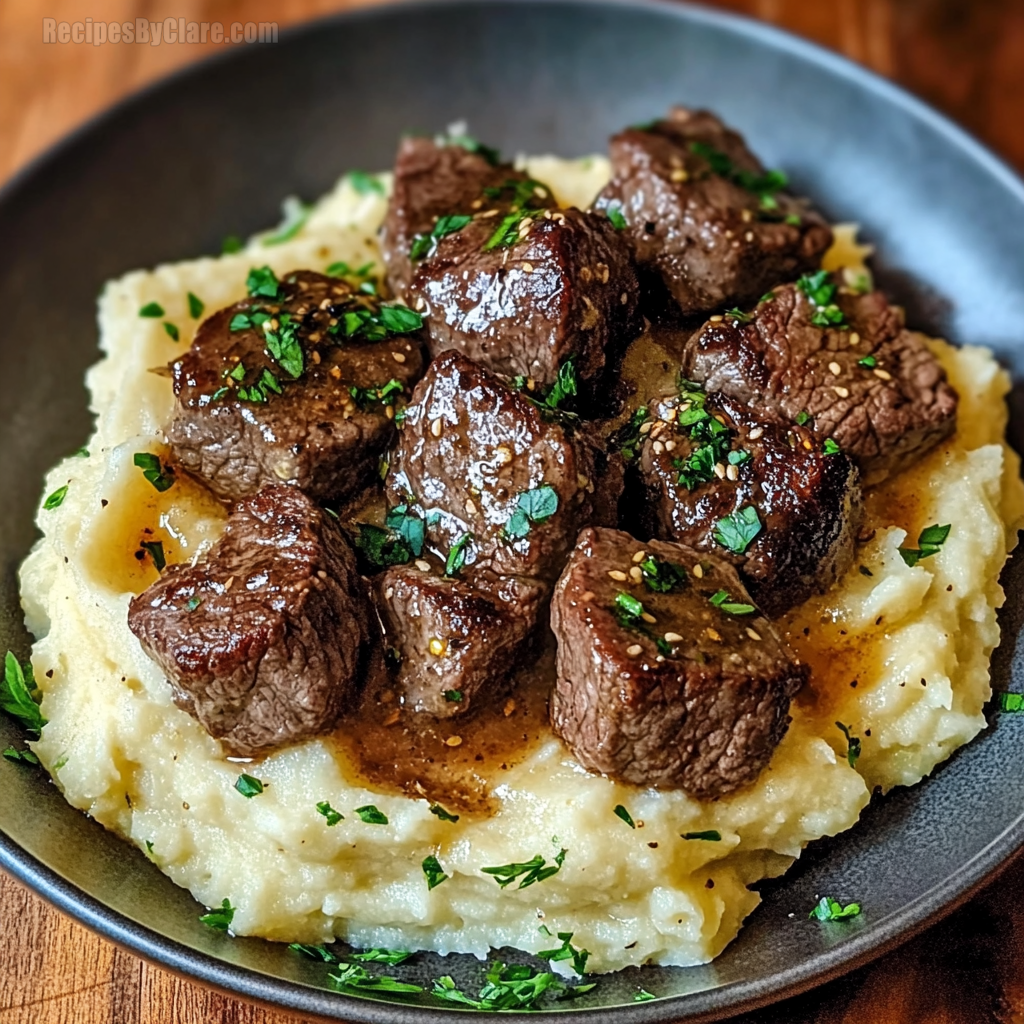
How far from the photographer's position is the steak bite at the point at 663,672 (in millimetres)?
4086

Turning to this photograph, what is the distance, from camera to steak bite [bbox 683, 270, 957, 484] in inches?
196

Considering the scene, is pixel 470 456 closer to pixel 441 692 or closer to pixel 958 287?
pixel 441 692

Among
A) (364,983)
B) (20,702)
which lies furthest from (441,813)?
(20,702)

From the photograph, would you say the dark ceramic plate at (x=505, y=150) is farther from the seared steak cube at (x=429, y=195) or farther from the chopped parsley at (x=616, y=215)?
the chopped parsley at (x=616, y=215)

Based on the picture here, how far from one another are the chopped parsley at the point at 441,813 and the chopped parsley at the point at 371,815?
17 cm

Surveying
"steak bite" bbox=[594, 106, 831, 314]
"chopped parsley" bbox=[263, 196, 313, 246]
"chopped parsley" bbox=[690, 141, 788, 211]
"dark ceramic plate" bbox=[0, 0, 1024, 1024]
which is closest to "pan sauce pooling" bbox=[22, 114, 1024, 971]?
"dark ceramic plate" bbox=[0, 0, 1024, 1024]

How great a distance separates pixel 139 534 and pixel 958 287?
14.2 ft

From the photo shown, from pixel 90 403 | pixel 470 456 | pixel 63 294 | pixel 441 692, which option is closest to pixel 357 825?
pixel 441 692

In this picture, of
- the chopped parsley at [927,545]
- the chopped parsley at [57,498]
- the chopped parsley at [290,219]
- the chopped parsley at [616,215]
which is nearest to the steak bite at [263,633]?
the chopped parsley at [57,498]

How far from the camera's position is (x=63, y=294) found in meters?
6.24

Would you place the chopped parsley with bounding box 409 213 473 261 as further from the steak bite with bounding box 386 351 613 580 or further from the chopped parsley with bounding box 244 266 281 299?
the steak bite with bounding box 386 351 613 580

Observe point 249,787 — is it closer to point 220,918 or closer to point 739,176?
point 220,918

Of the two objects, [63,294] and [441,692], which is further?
Result: [63,294]

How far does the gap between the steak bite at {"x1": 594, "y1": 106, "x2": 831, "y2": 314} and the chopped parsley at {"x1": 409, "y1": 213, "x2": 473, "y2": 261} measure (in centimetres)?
74
